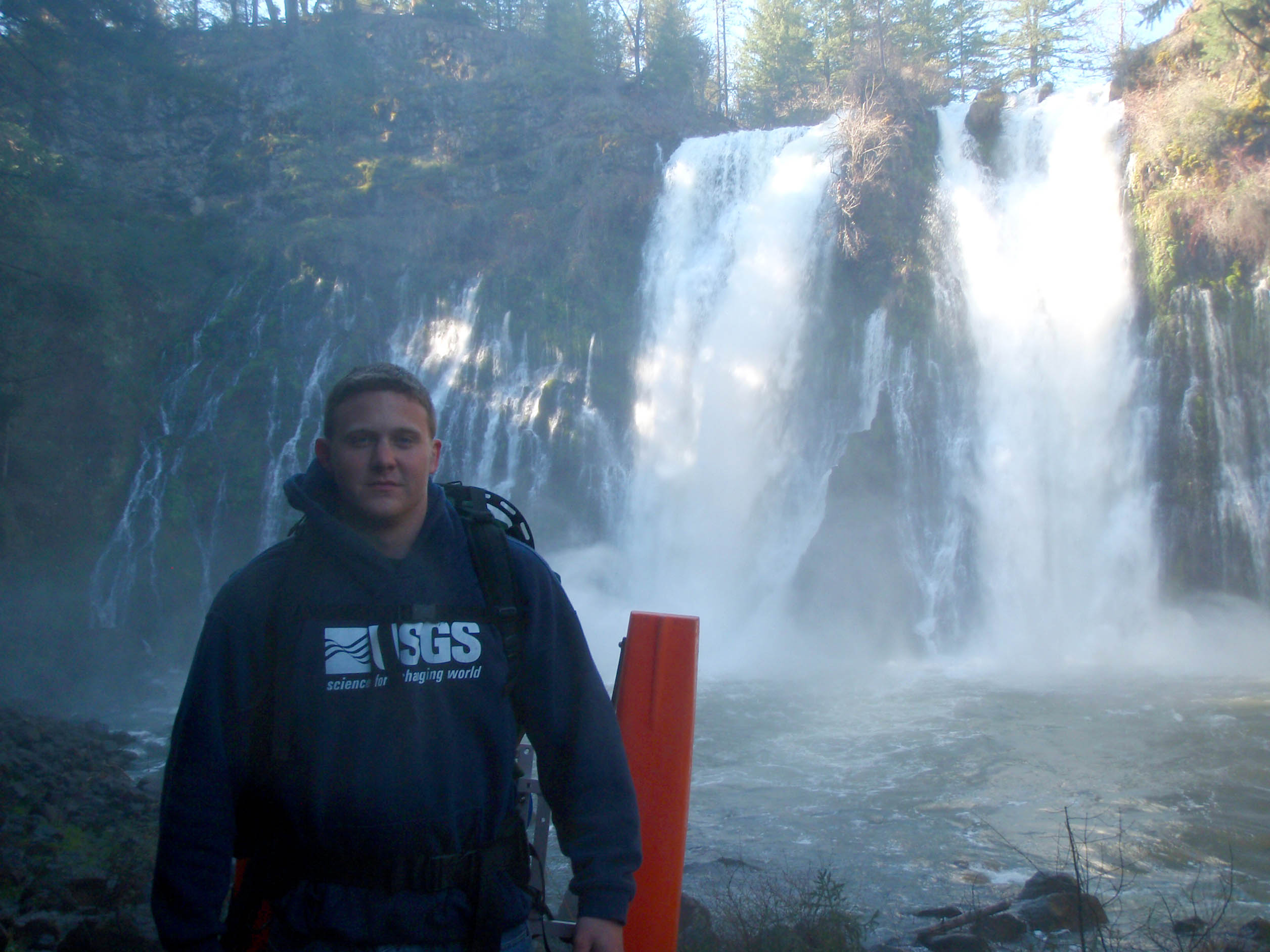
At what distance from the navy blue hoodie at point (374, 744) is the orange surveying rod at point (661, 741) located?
31.4 inches

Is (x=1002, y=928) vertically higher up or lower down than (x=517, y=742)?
lower down

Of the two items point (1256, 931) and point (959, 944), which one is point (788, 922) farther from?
point (1256, 931)

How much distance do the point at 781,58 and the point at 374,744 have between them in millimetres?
36828

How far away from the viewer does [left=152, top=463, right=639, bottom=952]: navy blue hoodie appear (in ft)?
5.91

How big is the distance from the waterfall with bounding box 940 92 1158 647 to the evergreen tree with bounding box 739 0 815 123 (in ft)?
58.3

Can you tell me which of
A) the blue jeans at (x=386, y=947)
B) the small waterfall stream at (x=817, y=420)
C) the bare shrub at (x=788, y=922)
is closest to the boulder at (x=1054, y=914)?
the bare shrub at (x=788, y=922)

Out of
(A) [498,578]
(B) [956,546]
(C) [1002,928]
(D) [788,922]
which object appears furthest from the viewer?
(B) [956,546]

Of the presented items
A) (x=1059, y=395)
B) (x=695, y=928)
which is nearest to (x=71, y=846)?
(x=695, y=928)

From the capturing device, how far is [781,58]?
111 ft

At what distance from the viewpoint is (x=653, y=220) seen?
2120 centimetres

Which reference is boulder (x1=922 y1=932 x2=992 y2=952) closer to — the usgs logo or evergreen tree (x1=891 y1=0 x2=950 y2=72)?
the usgs logo

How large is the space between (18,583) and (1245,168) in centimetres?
2566

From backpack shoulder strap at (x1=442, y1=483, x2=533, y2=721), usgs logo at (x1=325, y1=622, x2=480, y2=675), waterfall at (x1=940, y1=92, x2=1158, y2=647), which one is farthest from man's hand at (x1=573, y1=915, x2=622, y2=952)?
waterfall at (x1=940, y1=92, x2=1158, y2=647)

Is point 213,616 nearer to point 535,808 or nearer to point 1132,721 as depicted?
point 535,808
